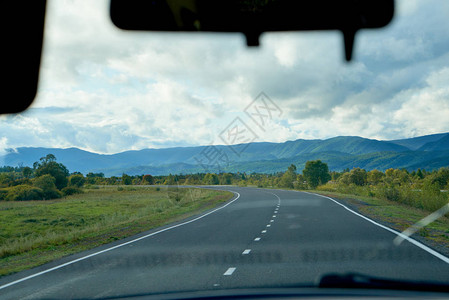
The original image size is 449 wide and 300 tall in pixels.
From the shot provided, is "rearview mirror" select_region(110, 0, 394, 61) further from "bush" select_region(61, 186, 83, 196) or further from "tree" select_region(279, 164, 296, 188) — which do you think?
"tree" select_region(279, 164, 296, 188)

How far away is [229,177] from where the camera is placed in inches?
5719

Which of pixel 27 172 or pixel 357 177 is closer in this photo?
pixel 27 172

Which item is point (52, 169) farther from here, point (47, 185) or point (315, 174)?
point (315, 174)

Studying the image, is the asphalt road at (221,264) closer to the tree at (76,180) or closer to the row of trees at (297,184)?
the row of trees at (297,184)

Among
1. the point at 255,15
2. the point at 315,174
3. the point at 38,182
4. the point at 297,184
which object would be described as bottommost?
the point at 255,15

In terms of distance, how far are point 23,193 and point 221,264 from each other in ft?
194

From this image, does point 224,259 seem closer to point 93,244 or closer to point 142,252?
point 142,252

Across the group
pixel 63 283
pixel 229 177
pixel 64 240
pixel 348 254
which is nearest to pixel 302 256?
pixel 348 254

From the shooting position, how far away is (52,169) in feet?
230

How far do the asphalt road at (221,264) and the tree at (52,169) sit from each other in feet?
195

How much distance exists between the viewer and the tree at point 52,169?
68812 millimetres

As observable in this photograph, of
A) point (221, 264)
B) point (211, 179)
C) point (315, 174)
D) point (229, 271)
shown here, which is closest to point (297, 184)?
point (315, 174)

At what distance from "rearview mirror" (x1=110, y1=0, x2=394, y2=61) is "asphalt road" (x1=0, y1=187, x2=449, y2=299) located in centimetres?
489

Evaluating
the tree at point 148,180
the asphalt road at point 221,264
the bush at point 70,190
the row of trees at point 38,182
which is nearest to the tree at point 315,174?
the bush at point 70,190
